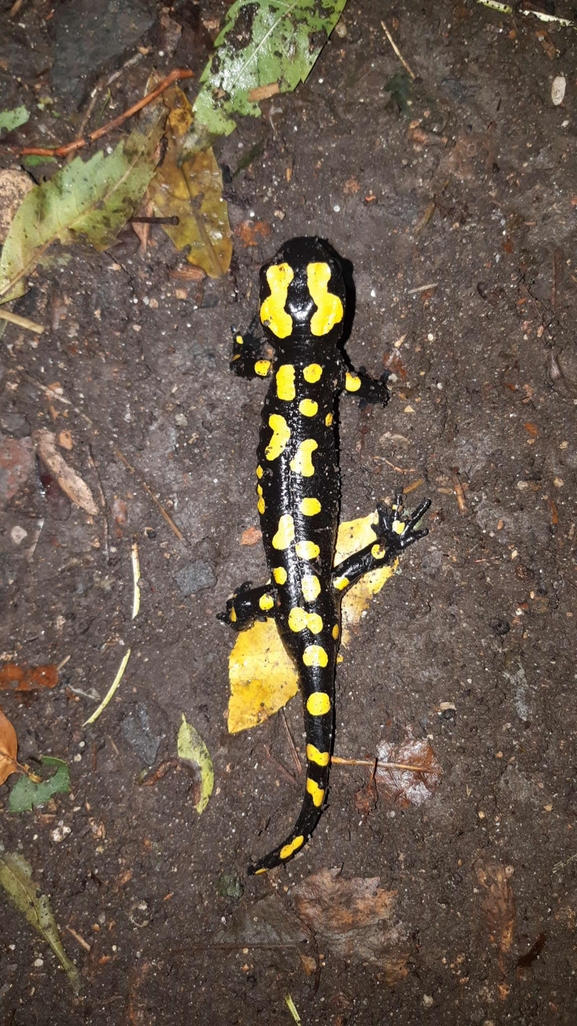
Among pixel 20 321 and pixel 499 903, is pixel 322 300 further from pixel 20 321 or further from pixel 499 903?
pixel 499 903

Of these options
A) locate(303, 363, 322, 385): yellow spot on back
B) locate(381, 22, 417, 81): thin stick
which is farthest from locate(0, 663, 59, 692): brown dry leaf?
locate(381, 22, 417, 81): thin stick

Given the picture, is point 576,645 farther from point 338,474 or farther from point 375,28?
point 375,28

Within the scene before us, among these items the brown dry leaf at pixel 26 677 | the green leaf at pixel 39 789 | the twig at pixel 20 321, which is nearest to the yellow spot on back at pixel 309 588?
the brown dry leaf at pixel 26 677

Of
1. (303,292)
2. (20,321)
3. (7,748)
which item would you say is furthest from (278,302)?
(7,748)

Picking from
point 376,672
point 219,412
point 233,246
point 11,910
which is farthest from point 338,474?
point 11,910

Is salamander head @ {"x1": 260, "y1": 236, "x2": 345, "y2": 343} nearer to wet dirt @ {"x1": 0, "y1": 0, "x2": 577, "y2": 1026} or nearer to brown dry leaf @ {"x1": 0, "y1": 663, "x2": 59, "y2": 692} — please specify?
wet dirt @ {"x1": 0, "y1": 0, "x2": 577, "y2": 1026}
